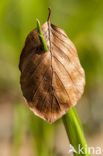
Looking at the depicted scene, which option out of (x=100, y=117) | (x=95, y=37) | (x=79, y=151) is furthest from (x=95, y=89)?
(x=79, y=151)

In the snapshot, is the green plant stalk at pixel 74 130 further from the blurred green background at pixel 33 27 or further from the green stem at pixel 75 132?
the blurred green background at pixel 33 27

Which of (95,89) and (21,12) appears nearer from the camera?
(21,12)

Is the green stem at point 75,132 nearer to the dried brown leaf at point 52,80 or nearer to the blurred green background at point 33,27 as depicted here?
the dried brown leaf at point 52,80

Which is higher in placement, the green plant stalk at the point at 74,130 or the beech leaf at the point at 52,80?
the beech leaf at the point at 52,80

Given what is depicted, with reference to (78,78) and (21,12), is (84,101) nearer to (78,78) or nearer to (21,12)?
(21,12)

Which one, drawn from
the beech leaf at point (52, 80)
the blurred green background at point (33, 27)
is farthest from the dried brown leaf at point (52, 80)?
the blurred green background at point (33, 27)

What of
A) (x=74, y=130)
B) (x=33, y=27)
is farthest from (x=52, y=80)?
(x=33, y=27)

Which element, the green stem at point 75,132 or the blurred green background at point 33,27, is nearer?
the green stem at point 75,132
